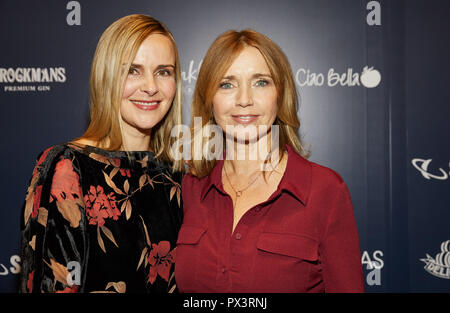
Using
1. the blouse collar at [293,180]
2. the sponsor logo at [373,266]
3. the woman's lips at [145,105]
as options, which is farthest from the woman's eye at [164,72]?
the sponsor logo at [373,266]

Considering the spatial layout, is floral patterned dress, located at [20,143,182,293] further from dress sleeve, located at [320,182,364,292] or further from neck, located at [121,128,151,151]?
dress sleeve, located at [320,182,364,292]

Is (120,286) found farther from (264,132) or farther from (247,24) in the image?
(247,24)

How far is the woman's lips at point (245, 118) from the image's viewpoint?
1459mm

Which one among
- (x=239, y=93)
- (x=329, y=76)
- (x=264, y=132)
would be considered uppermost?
(x=329, y=76)

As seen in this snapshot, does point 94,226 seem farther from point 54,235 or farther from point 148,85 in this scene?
point 148,85

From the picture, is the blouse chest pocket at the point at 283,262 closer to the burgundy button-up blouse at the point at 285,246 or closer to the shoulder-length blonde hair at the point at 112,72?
the burgundy button-up blouse at the point at 285,246

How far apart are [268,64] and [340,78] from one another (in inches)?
38.1

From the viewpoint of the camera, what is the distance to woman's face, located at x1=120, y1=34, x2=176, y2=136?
4.81ft

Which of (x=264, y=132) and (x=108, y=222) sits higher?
(x=264, y=132)

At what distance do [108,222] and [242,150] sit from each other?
60 centimetres

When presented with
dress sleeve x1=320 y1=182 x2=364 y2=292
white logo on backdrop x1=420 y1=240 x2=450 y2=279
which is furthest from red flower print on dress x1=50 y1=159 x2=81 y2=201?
white logo on backdrop x1=420 y1=240 x2=450 y2=279

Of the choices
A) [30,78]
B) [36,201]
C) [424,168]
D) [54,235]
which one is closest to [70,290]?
[54,235]
